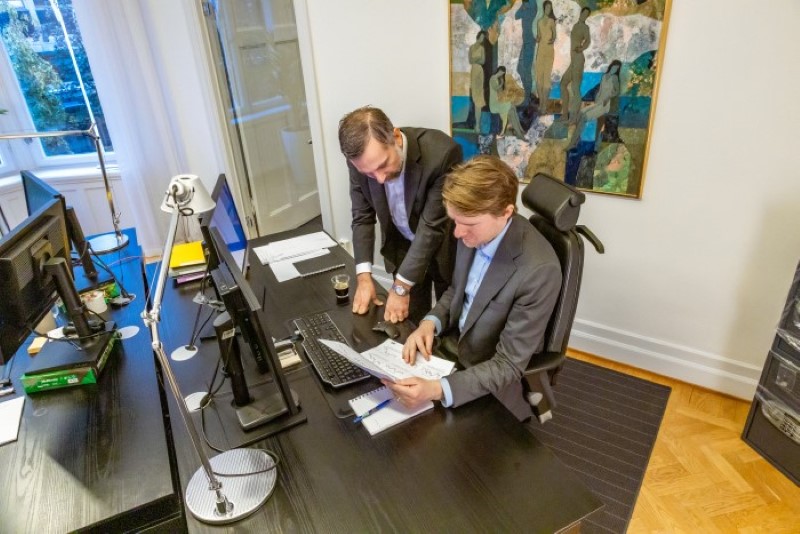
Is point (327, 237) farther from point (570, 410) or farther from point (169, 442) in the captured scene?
point (570, 410)

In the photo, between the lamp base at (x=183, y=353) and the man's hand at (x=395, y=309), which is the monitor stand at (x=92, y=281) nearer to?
the lamp base at (x=183, y=353)

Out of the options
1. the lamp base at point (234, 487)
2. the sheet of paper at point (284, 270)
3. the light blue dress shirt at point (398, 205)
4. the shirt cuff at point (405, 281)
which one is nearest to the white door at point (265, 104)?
the sheet of paper at point (284, 270)

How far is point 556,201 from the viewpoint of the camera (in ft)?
5.08

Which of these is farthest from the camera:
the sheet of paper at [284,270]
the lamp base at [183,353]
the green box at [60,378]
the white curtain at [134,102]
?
the white curtain at [134,102]

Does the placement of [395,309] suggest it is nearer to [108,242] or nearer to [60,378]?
[60,378]

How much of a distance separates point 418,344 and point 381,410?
288 mm

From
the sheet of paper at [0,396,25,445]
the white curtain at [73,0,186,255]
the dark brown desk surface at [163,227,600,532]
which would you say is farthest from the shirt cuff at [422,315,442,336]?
the white curtain at [73,0,186,255]

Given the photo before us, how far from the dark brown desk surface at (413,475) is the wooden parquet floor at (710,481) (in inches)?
39.7

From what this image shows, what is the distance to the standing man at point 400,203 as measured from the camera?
5.88ft

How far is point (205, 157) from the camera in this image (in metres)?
3.95

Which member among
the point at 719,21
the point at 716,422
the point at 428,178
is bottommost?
the point at 716,422

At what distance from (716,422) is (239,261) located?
230 cm

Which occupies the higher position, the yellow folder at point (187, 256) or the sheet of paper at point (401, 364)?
the yellow folder at point (187, 256)


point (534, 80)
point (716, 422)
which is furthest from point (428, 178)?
point (716, 422)
